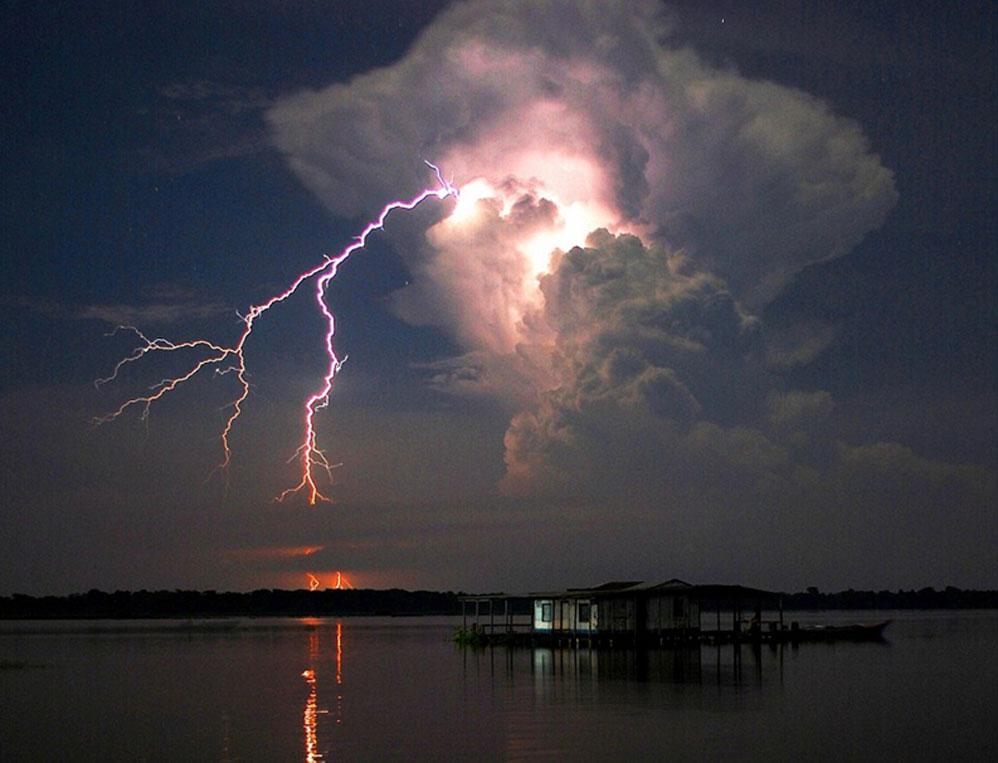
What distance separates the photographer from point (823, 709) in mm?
42500

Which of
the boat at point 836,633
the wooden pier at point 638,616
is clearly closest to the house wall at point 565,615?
the wooden pier at point 638,616

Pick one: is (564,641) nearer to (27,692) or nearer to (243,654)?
(243,654)

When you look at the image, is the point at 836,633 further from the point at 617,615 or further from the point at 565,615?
the point at 617,615

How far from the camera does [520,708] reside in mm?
42906

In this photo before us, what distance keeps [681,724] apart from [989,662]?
4192cm

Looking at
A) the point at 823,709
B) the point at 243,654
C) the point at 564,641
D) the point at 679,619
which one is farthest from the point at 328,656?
the point at 823,709

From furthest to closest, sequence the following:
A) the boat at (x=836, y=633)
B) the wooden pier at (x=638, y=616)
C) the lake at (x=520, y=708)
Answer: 1. the boat at (x=836, y=633)
2. the wooden pier at (x=638, y=616)
3. the lake at (x=520, y=708)

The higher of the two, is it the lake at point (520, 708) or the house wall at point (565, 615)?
the house wall at point (565, 615)

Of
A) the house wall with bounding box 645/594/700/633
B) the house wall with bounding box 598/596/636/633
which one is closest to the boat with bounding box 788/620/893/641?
the house wall with bounding box 645/594/700/633

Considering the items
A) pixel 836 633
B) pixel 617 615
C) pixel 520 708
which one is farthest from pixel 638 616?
pixel 520 708

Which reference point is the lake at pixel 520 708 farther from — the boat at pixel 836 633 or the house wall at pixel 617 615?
the boat at pixel 836 633

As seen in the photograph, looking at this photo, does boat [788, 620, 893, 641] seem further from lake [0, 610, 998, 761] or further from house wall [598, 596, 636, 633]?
house wall [598, 596, 636, 633]

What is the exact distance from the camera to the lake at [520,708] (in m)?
33.8

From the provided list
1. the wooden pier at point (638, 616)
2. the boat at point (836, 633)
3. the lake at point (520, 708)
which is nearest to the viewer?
the lake at point (520, 708)
